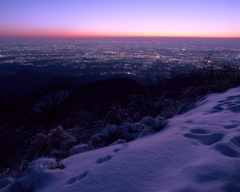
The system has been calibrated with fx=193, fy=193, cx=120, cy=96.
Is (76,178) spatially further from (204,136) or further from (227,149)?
(204,136)

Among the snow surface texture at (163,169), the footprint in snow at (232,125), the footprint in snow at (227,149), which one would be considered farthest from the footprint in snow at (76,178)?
the footprint in snow at (232,125)

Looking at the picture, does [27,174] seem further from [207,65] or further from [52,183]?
[207,65]

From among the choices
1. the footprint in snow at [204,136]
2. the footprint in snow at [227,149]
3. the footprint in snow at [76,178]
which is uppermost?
the footprint in snow at [227,149]

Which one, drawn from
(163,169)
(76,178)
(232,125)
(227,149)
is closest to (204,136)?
(227,149)

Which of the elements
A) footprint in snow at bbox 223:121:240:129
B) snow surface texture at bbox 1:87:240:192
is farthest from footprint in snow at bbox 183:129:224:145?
footprint in snow at bbox 223:121:240:129

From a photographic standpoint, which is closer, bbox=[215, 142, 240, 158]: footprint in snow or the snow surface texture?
the snow surface texture

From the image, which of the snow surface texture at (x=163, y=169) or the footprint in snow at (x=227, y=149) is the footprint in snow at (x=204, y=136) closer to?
the snow surface texture at (x=163, y=169)

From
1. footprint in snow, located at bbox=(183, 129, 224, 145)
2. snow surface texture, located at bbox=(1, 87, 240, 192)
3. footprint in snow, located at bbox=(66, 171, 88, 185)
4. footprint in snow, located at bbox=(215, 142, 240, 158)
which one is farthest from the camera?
footprint in snow, located at bbox=(183, 129, 224, 145)

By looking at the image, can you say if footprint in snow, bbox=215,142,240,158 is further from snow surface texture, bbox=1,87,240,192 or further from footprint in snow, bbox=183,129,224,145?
footprint in snow, bbox=183,129,224,145
